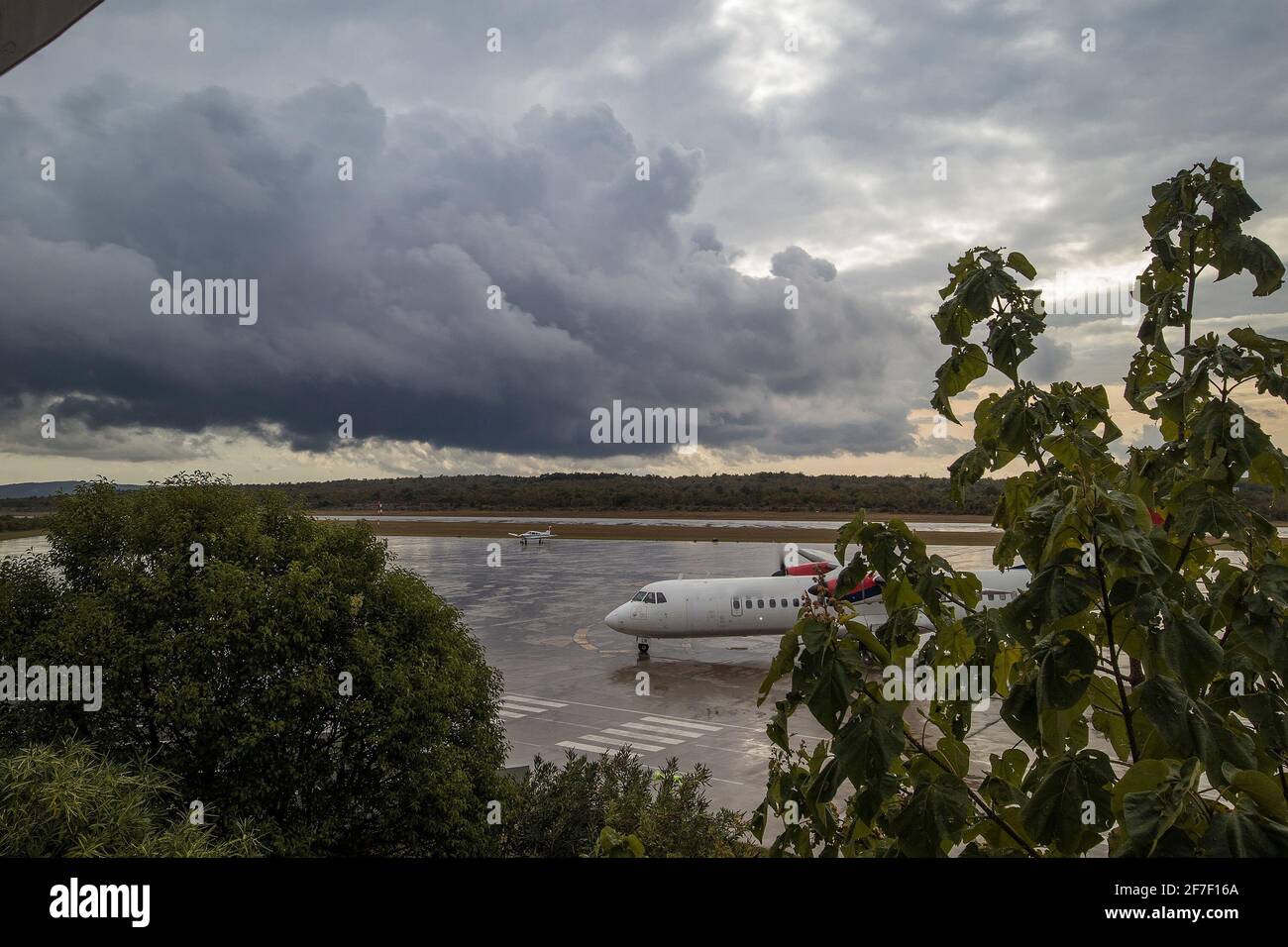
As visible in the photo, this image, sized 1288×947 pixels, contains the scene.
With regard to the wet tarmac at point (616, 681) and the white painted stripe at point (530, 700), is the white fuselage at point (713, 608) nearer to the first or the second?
the wet tarmac at point (616, 681)

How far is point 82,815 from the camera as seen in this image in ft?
30.0

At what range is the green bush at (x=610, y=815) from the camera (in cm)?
1223

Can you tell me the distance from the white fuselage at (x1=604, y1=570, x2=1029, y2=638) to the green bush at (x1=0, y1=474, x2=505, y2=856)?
21716 millimetres

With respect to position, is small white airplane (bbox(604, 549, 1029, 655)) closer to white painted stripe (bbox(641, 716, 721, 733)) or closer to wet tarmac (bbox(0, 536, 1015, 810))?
wet tarmac (bbox(0, 536, 1015, 810))

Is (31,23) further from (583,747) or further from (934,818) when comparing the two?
(583,747)

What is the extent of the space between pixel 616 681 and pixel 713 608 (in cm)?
564

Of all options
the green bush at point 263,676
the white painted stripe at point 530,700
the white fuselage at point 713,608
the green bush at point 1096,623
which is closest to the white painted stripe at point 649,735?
the white painted stripe at point 530,700

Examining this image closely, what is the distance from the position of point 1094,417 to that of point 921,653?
1672 mm

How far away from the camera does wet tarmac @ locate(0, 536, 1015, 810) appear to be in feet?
80.3

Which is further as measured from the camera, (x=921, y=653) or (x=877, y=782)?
(x=921, y=653)

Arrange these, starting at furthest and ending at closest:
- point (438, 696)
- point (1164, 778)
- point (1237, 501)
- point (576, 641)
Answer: point (576, 641) → point (438, 696) → point (1237, 501) → point (1164, 778)
